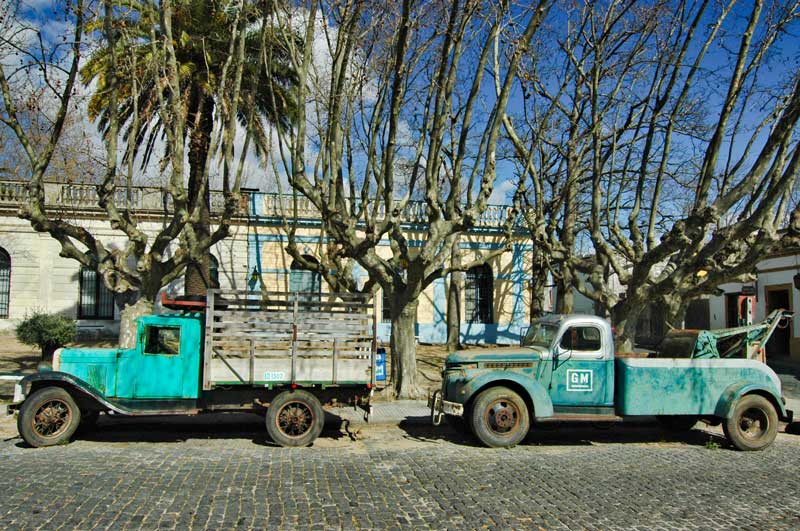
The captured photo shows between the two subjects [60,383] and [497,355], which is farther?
[497,355]

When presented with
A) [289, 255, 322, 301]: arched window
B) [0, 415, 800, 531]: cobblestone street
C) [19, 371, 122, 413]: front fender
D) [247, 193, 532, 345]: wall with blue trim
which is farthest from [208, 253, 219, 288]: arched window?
[19, 371, 122, 413]: front fender

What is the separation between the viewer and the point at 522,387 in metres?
9.74

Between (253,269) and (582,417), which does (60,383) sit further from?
(253,269)

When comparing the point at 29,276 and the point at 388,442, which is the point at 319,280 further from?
the point at 388,442

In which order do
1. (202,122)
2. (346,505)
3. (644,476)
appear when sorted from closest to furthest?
1. (346,505)
2. (644,476)
3. (202,122)

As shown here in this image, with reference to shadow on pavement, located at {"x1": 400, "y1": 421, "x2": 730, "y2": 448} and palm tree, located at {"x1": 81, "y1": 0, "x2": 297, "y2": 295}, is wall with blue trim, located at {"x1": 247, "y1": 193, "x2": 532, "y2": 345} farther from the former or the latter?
shadow on pavement, located at {"x1": 400, "y1": 421, "x2": 730, "y2": 448}

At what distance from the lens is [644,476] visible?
8.04 metres

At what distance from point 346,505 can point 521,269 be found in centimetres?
2096

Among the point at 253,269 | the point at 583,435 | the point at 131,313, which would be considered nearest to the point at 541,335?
the point at 583,435

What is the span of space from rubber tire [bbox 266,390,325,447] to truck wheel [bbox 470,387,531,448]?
2.32m

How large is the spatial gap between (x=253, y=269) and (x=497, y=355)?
16.1 metres

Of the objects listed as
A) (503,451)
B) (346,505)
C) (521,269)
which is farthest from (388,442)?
(521,269)

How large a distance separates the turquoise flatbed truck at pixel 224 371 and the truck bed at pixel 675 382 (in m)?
3.89

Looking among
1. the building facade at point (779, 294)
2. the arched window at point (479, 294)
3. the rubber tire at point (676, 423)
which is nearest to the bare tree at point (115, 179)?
the rubber tire at point (676, 423)
